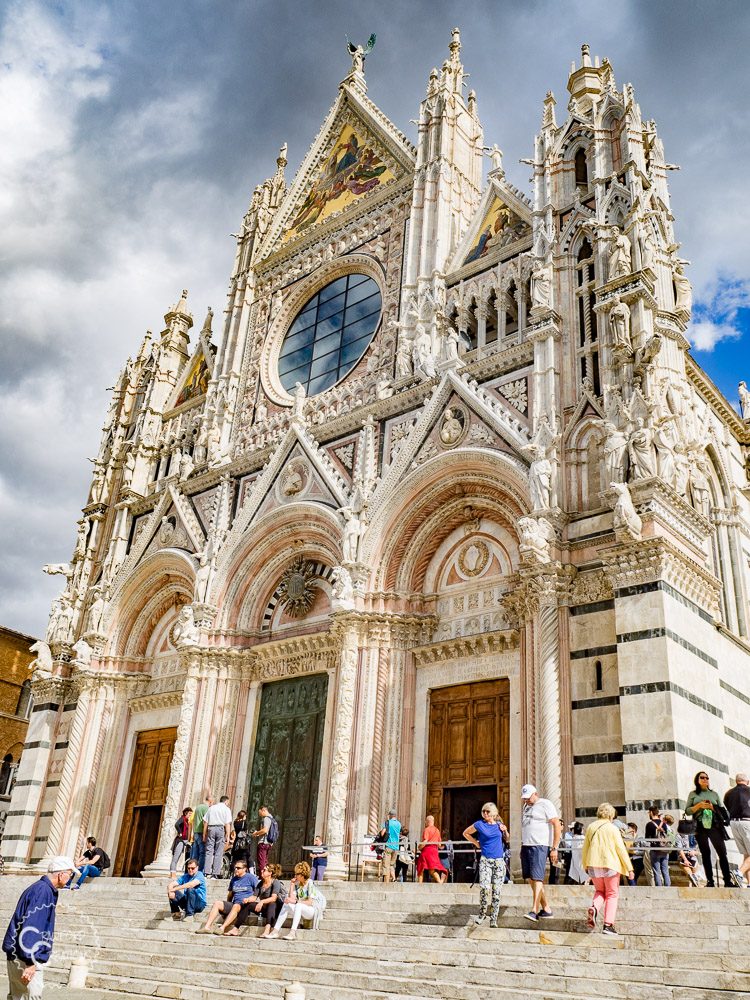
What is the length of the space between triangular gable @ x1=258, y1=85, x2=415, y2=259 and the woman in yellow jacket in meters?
17.3

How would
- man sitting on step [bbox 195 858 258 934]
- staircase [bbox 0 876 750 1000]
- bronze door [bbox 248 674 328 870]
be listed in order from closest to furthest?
staircase [bbox 0 876 750 1000] → man sitting on step [bbox 195 858 258 934] → bronze door [bbox 248 674 328 870]

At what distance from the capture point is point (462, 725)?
48.5 feet

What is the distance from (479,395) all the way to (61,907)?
1042 cm

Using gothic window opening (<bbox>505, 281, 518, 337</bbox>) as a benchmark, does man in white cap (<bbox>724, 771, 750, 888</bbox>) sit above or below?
below

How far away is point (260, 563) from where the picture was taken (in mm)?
18859

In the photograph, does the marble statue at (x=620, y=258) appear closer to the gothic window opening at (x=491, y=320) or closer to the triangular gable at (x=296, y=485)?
the gothic window opening at (x=491, y=320)

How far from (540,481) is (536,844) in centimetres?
645

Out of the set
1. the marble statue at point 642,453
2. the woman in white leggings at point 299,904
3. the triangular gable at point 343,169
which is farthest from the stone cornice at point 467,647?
the triangular gable at point 343,169

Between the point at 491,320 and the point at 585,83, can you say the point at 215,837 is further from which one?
the point at 585,83

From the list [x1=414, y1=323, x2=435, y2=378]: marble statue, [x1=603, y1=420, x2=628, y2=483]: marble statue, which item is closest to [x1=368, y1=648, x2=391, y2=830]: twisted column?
[x1=603, y1=420, x2=628, y2=483]: marble statue

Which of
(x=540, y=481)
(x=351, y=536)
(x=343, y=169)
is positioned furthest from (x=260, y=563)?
(x=343, y=169)

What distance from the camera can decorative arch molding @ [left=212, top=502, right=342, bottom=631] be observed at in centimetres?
1834

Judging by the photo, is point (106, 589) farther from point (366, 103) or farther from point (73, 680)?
point (366, 103)

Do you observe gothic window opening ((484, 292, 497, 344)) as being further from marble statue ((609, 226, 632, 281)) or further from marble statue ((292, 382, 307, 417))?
marble statue ((292, 382, 307, 417))
